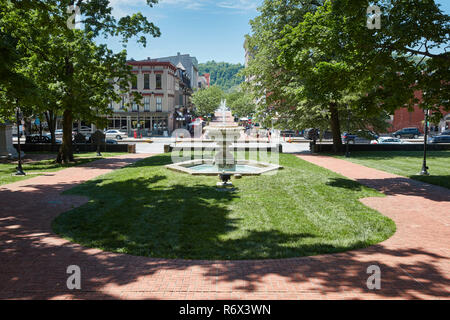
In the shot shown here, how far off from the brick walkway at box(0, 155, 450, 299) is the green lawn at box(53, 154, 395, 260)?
1.40 ft

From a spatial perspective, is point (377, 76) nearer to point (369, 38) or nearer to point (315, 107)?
point (369, 38)

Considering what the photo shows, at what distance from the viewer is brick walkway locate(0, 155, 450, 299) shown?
561 cm

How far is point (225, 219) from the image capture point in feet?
32.3

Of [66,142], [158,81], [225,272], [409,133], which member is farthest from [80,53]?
[409,133]

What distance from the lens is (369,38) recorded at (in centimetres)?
1324

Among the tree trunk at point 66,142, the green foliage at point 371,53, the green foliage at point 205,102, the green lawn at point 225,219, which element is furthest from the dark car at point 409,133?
the tree trunk at point 66,142

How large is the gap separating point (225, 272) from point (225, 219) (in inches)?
136

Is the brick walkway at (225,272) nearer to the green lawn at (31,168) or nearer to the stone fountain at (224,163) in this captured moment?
the green lawn at (31,168)

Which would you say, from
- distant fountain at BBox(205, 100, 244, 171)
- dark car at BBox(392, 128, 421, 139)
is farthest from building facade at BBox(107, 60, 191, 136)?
distant fountain at BBox(205, 100, 244, 171)

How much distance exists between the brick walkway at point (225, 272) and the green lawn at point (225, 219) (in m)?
0.43

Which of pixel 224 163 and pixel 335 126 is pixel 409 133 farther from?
pixel 224 163

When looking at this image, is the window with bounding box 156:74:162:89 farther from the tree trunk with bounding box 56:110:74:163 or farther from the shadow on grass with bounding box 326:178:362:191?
the shadow on grass with bounding box 326:178:362:191

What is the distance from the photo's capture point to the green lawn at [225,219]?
7809 mm
